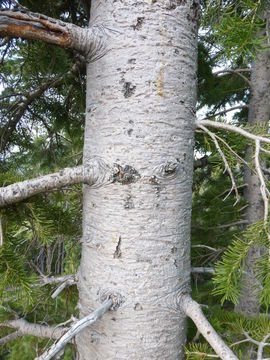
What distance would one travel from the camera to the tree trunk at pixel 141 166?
35.0 inches

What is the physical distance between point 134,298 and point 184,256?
0.66 feet

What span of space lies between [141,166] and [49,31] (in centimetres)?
42

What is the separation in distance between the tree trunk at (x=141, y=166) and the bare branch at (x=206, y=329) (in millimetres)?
36

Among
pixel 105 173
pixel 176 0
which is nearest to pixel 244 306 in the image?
pixel 105 173

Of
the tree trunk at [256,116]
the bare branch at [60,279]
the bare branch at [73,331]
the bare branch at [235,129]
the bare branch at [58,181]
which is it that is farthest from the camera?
the tree trunk at [256,116]

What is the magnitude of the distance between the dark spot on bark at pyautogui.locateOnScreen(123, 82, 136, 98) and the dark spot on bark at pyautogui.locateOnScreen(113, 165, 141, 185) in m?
Answer: 0.20

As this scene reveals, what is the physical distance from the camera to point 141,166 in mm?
897

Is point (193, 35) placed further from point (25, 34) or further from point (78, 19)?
point (78, 19)

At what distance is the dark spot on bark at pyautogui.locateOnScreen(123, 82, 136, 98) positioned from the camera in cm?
89

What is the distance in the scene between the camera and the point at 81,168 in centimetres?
90

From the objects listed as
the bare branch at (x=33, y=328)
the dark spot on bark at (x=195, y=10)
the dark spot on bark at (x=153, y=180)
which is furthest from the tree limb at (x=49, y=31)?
the bare branch at (x=33, y=328)

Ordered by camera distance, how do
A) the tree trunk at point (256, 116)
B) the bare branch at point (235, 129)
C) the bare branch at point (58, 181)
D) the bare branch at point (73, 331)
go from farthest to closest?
the tree trunk at point (256, 116) < the bare branch at point (235, 129) < the bare branch at point (58, 181) < the bare branch at point (73, 331)

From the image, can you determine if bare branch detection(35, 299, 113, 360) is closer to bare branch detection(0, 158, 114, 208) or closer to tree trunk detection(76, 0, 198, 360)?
tree trunk detection(76, 0, 198, 360)

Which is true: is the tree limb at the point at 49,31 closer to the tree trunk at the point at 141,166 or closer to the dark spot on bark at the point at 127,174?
the tree trunk at the point at 141,166
